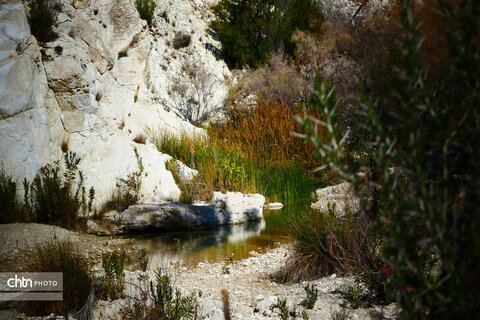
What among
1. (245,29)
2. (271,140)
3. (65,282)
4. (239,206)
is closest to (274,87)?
(271,140)

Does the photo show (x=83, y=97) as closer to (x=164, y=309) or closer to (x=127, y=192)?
(x=127, y=192)

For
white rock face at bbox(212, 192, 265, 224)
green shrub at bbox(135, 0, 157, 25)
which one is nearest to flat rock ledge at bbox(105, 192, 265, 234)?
white rock face at bbox(212, 192, 265, 224)

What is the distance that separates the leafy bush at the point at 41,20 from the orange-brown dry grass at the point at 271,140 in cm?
492

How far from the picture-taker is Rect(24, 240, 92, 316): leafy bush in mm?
2695

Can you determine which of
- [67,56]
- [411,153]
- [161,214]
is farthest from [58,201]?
[411,153]

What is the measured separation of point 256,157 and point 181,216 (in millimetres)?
3948

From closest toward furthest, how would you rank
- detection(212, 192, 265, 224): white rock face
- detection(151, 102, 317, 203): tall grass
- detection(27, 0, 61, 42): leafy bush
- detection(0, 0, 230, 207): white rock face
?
1. detection(0, 0, 230, 207): white rock face
2. detection(27, 0, 61, 42): leafy bush
3. detection(212, 192, 265, 224): white rock face
4. detection(151, 102, 317, 203): tall grass

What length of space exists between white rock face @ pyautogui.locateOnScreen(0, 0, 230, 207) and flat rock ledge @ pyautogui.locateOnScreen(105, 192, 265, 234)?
2.73ft

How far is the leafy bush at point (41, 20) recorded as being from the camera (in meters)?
7.07

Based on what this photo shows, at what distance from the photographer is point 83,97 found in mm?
7480

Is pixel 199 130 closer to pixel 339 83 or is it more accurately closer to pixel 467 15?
pixel 339 83

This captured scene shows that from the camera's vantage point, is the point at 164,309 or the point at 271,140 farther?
the point at 271,140

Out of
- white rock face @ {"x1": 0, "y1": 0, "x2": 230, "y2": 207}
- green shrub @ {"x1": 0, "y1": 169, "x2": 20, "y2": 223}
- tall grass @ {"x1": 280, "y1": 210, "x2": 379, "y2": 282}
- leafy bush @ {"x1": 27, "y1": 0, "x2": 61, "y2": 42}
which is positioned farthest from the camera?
leafy bush @ {"x1": 27, "y1": 0, "x2": 61, "y2": 42}

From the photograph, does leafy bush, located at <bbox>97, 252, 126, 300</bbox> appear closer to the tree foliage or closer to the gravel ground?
the gravel ground
